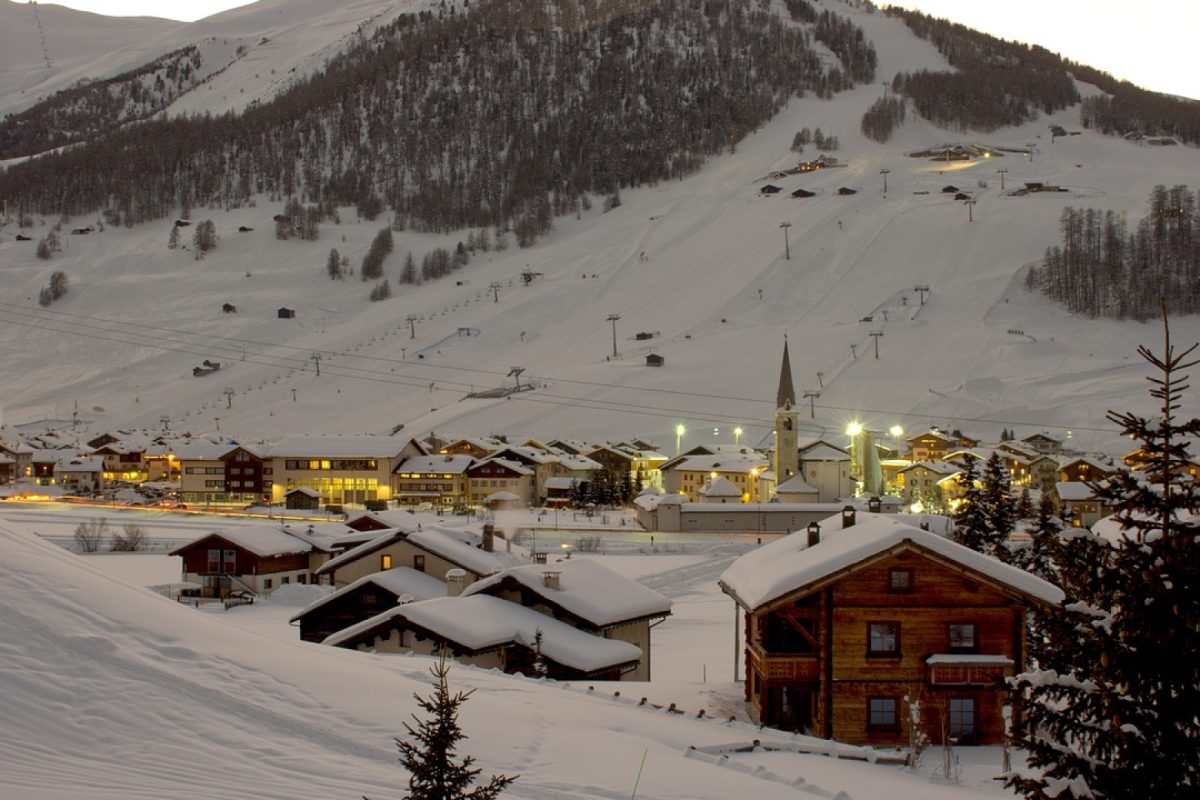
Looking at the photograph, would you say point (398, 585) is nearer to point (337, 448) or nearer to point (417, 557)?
point (417, 557)

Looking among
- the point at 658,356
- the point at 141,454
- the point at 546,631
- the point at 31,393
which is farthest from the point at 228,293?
the point at 546,631

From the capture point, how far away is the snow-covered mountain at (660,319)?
87.9 m

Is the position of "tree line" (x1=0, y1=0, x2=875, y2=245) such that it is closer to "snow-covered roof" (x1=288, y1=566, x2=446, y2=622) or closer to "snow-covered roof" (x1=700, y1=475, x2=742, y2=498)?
"snow-covered roof" (x1=700, y1=475, x2=742, y2=498)

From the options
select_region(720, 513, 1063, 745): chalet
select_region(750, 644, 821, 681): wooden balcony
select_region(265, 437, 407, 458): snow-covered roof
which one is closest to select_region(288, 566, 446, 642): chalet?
select_region(750, 644, 821, 681): wooden balcony

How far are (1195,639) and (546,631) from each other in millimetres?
15647

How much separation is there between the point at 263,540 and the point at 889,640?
26.6m

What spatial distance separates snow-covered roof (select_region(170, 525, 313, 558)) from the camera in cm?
3769

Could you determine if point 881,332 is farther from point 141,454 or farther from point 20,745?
point 20,745

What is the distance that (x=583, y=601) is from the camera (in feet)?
75.8

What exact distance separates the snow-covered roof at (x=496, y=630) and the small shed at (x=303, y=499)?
152 ft

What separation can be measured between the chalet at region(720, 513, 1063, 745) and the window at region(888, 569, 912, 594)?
0.02m

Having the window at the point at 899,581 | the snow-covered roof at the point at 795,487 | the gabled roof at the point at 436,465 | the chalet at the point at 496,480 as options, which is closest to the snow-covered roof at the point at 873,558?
the window at the point at 899,581

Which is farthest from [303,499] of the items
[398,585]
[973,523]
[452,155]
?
[452,155]

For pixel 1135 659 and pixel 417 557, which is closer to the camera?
pixel 1135 659
